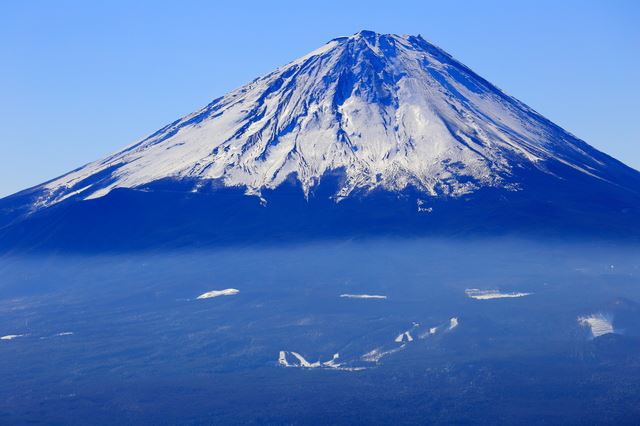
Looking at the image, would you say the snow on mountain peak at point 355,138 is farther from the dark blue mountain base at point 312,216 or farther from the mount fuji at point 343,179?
the dark blue mountain base at point 312,216

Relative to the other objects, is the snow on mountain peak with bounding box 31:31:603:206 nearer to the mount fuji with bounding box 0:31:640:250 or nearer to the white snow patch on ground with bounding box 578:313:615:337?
the mount fuji with bounding box 0:31:640:250

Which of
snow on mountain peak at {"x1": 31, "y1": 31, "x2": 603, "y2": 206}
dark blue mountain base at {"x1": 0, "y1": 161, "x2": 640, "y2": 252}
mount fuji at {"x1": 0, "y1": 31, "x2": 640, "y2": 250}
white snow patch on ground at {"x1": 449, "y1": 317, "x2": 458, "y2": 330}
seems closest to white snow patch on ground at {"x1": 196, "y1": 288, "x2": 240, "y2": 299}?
dark blue mountain base at {"x1": 0, "y1": 161, "x2": 640, "y2": 252}

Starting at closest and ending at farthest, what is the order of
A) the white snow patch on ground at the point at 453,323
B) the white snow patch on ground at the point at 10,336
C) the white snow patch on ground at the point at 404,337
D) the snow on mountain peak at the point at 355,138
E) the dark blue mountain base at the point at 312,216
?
the white snow patch on ground at the point at 404,337 → the white snow patch on ground at the point at 453,323 → the white snow patch on ground at the point at 10,336 → the dark blue mountain base at the point at 312,216 → the snow on mountain peak at the point at 355,138

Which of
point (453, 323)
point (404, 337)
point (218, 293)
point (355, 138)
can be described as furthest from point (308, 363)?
point (355, 138)

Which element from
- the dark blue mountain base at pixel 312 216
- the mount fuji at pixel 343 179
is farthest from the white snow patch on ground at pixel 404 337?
the mount fuji at pixel 343 179

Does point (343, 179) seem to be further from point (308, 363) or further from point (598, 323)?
point (308, 363)

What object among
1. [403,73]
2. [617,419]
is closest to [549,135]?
[403,73]

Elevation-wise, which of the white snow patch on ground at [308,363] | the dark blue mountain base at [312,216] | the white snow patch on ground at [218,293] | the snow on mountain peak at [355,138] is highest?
the snow on mountain peak at [355,138]
